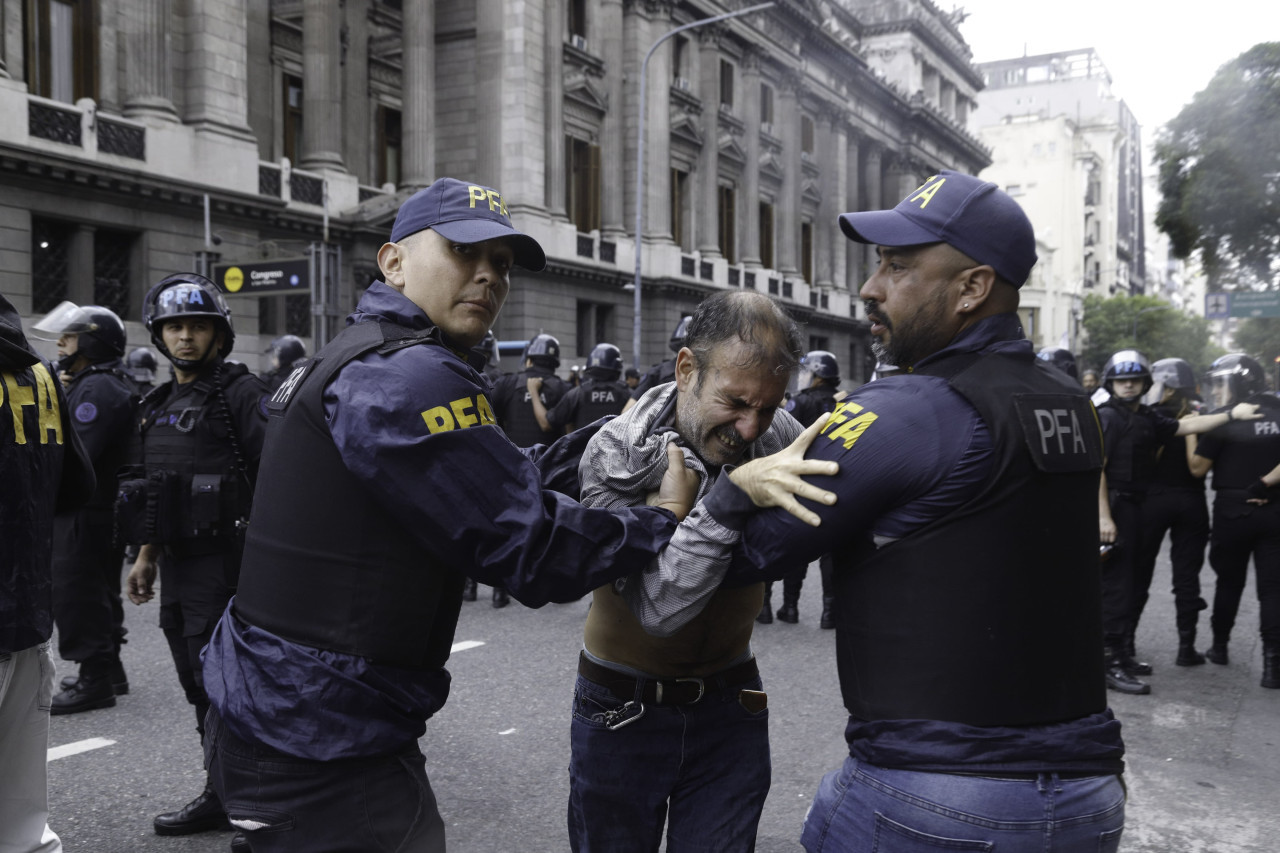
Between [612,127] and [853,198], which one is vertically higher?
[853,198]

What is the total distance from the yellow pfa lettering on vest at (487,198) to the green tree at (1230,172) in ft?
64.3

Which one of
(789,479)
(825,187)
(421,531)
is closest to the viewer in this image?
(789,479)

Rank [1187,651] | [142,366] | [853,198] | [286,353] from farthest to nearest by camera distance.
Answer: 1. [853,198]
2. [142,366]
3. [286,353]
4. [1187,651]

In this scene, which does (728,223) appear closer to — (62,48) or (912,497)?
(62,48)

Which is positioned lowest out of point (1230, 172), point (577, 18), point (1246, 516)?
point (1246, 516)

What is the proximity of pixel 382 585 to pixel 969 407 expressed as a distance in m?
1.11

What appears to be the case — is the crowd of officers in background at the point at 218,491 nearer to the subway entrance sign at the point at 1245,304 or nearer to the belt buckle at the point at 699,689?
the belt buckle at the point at 699,689

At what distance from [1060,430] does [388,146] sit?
27.2m

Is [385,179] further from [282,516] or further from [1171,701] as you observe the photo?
[282,516]

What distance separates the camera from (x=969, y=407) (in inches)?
69.1

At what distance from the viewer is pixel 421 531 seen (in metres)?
1.93

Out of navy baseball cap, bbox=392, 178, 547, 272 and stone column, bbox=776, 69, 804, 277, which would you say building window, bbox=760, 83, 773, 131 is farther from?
navy baseball cap, bbox=392, 178, 547, 272

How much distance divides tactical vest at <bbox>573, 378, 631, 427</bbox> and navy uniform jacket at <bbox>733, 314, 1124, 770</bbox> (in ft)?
26.9

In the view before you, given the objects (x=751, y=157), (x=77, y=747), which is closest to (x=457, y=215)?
(x=77, y=747)
